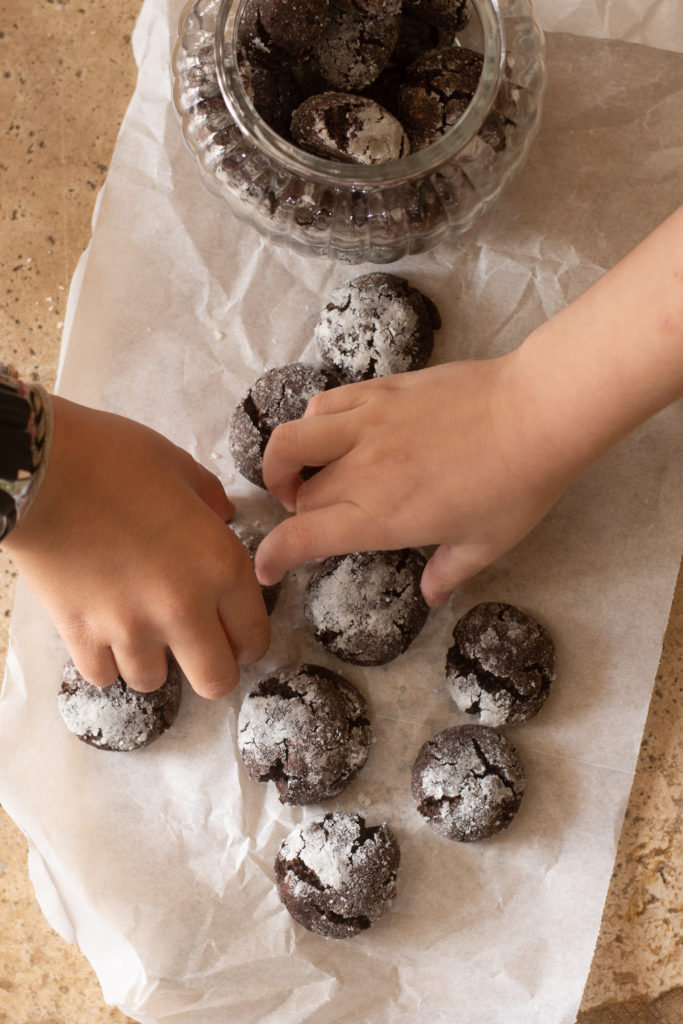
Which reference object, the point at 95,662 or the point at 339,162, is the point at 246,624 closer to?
the point at 95,662

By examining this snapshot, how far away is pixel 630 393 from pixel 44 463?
1.88 feet

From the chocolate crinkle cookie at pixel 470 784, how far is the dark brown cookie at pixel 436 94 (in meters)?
0.66

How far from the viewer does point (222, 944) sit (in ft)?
3.37

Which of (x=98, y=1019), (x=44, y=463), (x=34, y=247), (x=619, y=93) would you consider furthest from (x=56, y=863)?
(x=619, y=93)

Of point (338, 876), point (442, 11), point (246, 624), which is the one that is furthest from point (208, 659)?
point (442, 11)

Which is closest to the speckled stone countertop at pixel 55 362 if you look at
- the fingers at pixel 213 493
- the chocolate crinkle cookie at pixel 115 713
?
the chocolate crinkle cookie at pixel 115 713

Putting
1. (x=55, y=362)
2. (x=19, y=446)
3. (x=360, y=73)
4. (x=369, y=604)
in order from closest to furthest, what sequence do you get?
1. (x=19, y=446)
2. (x=360, y=73)
3. (x=369, y=604)
4. (x=55, y=362)

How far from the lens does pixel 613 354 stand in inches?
32.2

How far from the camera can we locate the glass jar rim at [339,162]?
0.84 meters

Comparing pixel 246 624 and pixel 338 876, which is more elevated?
pixel 246 624

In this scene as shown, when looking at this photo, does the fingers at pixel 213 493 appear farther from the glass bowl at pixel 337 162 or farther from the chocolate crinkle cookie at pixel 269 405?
the glass bowl at pixel 337 162

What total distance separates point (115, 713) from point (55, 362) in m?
0.46

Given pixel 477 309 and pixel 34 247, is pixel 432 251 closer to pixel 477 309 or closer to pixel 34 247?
pixel 477 309

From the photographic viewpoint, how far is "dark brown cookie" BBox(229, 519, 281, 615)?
1025 mm
